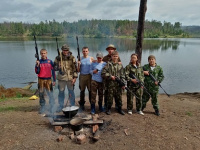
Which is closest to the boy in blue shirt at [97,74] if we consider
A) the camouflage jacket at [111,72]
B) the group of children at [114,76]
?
the group of children at [114,76]

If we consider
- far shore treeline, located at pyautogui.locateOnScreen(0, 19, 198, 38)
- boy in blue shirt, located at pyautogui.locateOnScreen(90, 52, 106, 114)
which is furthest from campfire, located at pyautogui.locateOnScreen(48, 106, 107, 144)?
far shore treeline, located at pyautogui.locateOnScreen(0, 19, 198, 38)

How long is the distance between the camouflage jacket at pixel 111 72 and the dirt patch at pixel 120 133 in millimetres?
1150

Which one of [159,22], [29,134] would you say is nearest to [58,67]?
[29,134]

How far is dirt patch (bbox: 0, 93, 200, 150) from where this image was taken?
13.8ft

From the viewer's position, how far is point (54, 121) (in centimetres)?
500

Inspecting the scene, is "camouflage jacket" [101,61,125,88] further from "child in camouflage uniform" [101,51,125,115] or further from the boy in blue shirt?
the boy in blue shirt

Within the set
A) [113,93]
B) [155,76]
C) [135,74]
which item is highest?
[135,74]

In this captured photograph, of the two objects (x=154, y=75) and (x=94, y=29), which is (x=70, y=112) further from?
(x=94, y=29)

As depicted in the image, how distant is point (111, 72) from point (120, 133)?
73.8 inches

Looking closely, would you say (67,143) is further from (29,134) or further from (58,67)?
(58,67)

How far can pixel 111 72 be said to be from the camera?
5.39 meters

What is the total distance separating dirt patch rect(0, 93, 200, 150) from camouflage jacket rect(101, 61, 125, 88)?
45.3 inches

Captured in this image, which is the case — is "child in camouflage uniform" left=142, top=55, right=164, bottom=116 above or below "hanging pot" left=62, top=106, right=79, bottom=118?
above

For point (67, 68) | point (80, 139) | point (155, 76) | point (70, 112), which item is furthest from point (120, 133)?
point (67, 68)
